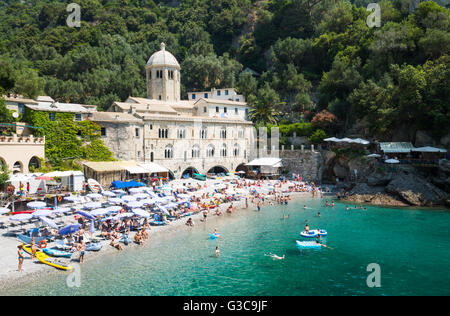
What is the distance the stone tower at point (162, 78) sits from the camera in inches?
2221

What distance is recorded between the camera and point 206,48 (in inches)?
3039

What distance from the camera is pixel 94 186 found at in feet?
110

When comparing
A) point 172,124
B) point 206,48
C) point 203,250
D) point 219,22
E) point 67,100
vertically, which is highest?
point 219,22

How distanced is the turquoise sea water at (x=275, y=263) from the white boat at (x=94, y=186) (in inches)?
447

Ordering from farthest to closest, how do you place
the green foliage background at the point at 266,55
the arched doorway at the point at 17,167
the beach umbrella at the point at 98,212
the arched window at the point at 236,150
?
the arched window at the point at 236,150 → the green foliage background at the point at 266,55 → the arched doorway at the point at 17,167 → the beach umbrella at the point at 98,212

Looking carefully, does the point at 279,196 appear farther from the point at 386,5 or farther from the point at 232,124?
the point at 386,5

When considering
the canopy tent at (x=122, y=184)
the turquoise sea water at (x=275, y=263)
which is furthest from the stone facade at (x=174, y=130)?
the turquoise sea water at (x=275, y=263)

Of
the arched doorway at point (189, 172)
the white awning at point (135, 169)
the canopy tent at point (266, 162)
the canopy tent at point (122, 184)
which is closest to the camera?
the canopy tent at point (122, 184)

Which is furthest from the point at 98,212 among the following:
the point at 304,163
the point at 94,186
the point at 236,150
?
the point at 304,163

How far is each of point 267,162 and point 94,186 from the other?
2520 cm

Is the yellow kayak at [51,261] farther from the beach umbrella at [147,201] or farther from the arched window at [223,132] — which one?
the arched window at [223,132]

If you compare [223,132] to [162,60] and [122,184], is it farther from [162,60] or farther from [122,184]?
[122,184]
